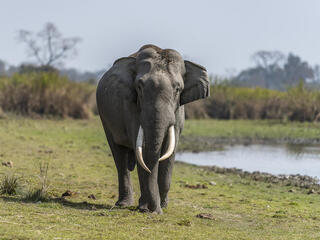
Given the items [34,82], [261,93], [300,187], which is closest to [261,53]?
[261,93]

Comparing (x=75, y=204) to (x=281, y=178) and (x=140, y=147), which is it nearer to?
(x=140, y=147)

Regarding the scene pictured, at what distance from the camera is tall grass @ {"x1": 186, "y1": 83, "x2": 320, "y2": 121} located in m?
32.1

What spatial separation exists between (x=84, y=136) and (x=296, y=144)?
7.94 metres

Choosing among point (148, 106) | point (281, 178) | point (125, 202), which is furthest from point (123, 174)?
point (281, 178)

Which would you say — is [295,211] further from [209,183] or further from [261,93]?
[261,93]

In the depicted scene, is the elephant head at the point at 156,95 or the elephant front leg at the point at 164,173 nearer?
the elephant head at the point at 156,95

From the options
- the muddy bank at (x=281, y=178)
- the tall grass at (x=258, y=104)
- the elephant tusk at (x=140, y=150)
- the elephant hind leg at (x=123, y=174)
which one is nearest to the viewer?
the elephant tusk at (x=140, y=150)

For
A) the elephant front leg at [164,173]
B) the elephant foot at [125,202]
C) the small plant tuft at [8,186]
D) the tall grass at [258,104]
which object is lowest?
the elephant foot at [125,202]

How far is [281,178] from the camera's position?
1356 centimetres

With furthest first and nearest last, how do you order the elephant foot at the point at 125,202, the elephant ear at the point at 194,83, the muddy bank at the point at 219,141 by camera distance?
the muddy bank at the point at 219,141 < the elephant foot at the point at 125,202 < the elephant ear at the point at 194,83

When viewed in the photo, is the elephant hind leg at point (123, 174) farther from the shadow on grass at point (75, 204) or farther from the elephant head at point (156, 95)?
the elephant head at point (156, 95)

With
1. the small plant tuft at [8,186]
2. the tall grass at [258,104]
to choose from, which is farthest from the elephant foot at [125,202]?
the tall grass at [258,104]

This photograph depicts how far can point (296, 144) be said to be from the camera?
73.0 ft

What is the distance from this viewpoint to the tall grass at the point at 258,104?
32062 mm
